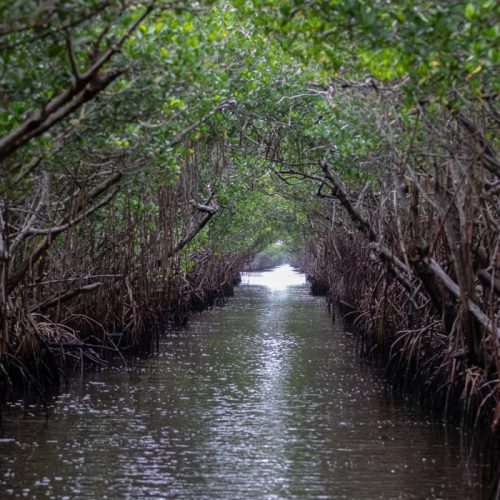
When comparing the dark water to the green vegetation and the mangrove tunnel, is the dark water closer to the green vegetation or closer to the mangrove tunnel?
the mangrove tunnel

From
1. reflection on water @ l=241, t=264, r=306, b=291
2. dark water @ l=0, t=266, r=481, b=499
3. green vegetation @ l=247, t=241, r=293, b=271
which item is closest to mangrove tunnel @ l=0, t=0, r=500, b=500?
dark water @ l=0, t=266, r=481, b=499

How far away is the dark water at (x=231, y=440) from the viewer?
7.88 meters

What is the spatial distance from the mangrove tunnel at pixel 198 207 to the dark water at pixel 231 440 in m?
0.04

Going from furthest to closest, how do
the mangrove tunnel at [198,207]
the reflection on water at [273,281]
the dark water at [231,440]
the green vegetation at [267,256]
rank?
the green vegetation at [267,256], the reflection on water at [273,281], the dark water at [231,440], the mangrove tunnel at [198,207]

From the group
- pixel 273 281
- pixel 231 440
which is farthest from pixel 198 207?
pixel 273 281

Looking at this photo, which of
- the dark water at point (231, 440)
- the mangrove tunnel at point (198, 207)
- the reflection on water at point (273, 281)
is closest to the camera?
the mangrove tunnel at point (198, 207)

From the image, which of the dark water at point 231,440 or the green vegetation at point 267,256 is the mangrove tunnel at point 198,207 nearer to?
the dark water at point 231,440

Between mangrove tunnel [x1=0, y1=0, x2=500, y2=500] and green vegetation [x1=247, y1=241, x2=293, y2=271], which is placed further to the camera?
green vegetation [x1=247, y1=241, x2=293, y2=271]

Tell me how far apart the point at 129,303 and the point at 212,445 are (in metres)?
7.97

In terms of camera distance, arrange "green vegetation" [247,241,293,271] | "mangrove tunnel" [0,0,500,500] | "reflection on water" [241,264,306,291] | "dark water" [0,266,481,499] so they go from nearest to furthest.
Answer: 1. "mangrove tunnel" [0,0,500,500]
2. "dark water" [0,266,481,499]
3. "reflection on water" [241,264,306,291]
4. "green vegetation" [247,241,293,271]

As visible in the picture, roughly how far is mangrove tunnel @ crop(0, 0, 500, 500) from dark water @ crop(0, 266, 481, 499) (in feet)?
0.13

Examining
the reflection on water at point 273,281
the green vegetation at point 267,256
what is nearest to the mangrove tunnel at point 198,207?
the reflection on water at point 273,281

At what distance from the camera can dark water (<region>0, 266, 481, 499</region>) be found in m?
7.88

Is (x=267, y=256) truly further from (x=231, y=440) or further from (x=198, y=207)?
(x=231, y=440)
